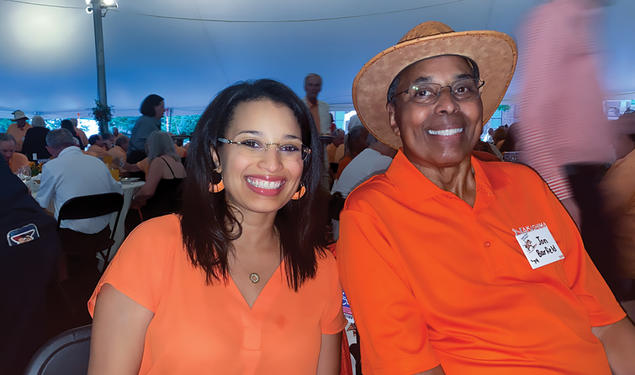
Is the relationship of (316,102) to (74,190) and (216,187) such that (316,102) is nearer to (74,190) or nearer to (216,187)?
(74,190)

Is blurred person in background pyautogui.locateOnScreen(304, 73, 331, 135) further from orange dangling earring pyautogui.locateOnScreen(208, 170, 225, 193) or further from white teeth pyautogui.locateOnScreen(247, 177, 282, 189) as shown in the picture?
white teeth pyautogui.locateOnScreen(247, 177, 282, 189)

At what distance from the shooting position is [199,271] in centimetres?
Answer: 124

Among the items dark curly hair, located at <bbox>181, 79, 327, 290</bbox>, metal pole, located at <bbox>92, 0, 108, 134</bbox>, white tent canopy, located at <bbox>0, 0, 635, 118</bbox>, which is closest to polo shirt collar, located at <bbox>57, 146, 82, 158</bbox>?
dark curly hair, located at <bbox>181, 79, 327, 290</bbox>

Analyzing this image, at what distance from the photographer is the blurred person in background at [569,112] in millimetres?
1649

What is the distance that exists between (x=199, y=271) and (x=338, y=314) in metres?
0.47

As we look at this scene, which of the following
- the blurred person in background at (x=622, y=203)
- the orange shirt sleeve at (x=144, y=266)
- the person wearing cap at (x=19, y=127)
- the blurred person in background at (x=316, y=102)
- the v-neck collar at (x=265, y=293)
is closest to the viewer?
the orange shirt sleeve at (x=144, y=266)

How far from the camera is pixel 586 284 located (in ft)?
4.59

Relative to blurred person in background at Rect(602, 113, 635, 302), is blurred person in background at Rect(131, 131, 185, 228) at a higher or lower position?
lower

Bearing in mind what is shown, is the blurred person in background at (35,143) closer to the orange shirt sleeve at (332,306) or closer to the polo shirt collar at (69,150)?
the polo shirt collar at (69,150)

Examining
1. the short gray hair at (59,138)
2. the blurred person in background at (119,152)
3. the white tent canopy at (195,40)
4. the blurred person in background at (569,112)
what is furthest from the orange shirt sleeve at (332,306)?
the white tent canopy at (195,40)

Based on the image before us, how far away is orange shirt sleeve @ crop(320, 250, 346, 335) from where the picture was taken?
136 cm

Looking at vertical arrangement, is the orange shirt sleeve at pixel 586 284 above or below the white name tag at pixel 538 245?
below

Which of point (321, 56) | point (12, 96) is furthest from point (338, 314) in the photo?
point (12, 96)

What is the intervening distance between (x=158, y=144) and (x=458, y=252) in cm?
392
